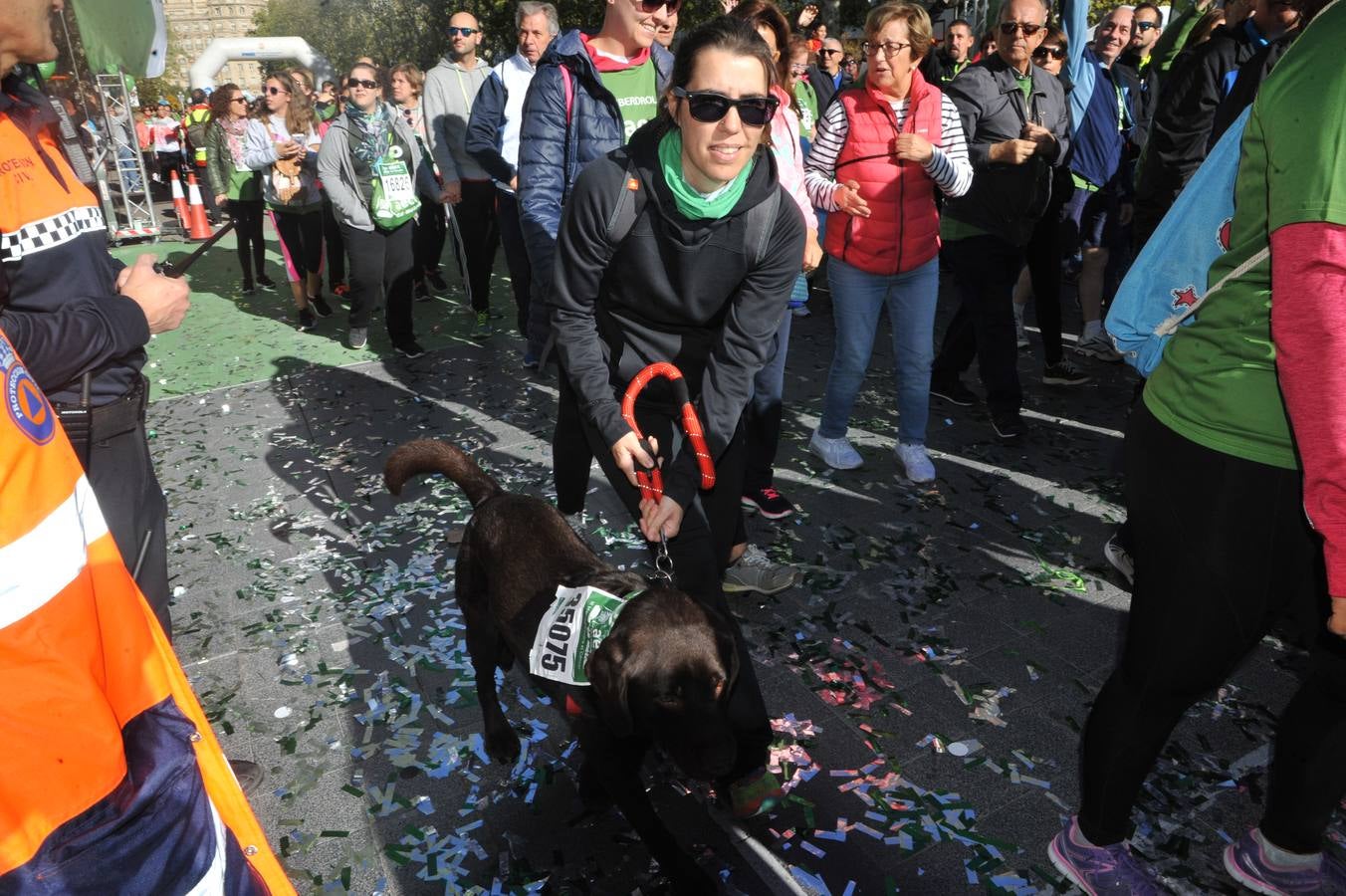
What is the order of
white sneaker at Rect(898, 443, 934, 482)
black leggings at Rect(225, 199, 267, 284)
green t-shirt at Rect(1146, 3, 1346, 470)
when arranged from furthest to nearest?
black leggings at Rect(225, 199, 267, 284)
white sneaker at Rect(898, 443, 934, 482)
green t-shirt at Rect(1146, 3, 1346, 470)

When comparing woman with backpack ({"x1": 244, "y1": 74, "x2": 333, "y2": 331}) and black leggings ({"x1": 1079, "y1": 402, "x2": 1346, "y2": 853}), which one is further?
woman with backpack ({"x1": 244, "y1": 74, "x2": 333, "y2": 331})

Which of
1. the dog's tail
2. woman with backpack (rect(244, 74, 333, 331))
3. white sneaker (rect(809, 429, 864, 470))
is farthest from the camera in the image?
woman with backpack (rect(244, 74, 333, 331))

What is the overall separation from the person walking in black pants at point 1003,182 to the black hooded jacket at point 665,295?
2.79 meters

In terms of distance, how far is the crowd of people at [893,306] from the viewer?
1771mm

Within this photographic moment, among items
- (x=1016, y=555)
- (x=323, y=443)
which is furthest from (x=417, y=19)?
(x=1016, y=555)

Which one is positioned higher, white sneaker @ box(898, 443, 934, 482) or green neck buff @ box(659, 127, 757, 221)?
green neck buff @ box(659, 127, 757, 221)

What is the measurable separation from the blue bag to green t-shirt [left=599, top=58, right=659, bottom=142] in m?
2.79

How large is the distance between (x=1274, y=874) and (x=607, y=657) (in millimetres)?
1929

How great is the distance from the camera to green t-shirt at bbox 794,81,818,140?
7.23 metres

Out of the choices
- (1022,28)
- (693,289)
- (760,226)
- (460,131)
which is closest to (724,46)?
(760,226)

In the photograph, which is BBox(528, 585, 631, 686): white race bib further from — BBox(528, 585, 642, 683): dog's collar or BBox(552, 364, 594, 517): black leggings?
BBox(552, 364, 594, 517): black leggings

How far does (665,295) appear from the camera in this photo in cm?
286

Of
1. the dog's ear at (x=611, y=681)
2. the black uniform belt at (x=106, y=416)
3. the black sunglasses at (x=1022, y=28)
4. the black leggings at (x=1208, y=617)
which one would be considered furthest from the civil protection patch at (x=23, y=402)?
the black sunglasses at (x=1022, y=28)

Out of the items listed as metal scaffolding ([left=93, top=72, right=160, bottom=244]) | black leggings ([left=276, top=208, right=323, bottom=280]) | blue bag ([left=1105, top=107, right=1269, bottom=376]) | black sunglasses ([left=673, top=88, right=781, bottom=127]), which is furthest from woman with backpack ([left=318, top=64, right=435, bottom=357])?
metal scaffolding ([left=93, top=72, right=160, bottom=244])
